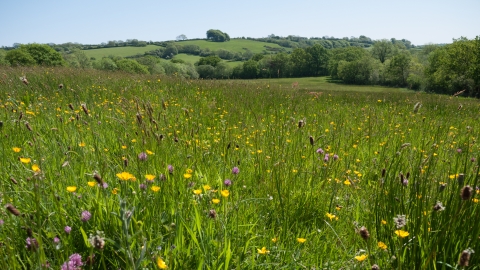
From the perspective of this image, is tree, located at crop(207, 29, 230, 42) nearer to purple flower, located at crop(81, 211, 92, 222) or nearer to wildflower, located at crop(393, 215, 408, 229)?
purple flower, located at crop(81, 211, 92, 222)

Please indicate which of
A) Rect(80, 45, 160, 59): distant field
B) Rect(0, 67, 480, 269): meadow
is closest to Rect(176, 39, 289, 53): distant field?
Rect(80, 45, 160, 59): distant field

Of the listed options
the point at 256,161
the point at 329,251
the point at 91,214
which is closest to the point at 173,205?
the point at 91,214

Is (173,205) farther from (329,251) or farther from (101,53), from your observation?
(101,53)

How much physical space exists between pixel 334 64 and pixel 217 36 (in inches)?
3146

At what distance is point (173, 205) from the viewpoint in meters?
1.91

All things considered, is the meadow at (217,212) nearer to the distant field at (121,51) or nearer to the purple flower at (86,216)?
the purple flower at (86,216)

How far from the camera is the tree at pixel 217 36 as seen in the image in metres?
137

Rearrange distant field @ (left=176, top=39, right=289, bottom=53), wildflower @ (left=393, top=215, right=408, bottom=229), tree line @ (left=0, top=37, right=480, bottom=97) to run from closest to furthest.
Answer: wildflower @ (left=393, top=215, right=408, bottom=229) < tree line @ (left=0, top=37, right=480, bottom=97) < distant field @ (left=176, top=39, right=289, bottom=53)

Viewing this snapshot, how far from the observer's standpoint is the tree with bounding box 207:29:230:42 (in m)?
137

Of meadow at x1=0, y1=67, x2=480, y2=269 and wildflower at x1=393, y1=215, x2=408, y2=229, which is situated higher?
wildflower at x1=393, y1=215, x2=408, y2=229

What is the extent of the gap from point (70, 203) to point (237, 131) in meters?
3.04

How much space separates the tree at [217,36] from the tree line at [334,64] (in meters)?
29.5

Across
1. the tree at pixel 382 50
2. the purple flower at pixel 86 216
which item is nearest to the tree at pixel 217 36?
the tree at pixel 382 50

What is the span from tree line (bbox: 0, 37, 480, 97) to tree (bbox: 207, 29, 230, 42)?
29.5 m
